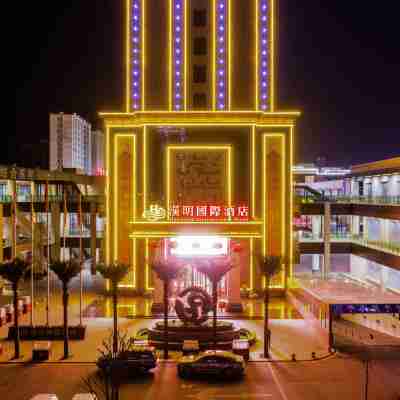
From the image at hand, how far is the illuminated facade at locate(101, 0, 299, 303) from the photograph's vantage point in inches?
1443

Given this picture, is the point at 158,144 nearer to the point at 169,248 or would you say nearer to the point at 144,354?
the point at 169,248

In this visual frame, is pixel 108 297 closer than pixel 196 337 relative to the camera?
No

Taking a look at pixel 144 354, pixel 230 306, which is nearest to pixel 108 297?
pixel 230 306

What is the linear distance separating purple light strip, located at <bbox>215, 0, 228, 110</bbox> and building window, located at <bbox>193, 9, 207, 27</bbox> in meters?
0.95

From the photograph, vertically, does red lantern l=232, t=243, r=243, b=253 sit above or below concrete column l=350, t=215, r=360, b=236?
below

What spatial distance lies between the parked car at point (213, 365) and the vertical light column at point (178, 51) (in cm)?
2227

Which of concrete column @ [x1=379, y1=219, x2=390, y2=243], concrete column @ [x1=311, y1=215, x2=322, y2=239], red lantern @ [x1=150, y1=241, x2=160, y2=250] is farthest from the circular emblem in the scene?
concrete column @ [x1=311, y1=215, x2=322, y2=239]

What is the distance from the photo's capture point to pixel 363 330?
2825 cm

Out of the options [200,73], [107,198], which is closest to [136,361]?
[107,198]

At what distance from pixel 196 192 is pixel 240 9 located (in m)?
14.9

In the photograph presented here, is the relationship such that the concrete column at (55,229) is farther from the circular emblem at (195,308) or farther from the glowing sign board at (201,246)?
the circular emblem at (195,308)

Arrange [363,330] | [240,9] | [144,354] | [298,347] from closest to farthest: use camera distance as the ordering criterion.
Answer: [144,354]
[298,347]
[363,330]
[240,9]

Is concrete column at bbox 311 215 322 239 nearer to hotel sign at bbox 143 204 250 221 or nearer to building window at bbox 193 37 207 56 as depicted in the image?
A: hotel sign at bbox 143 204 250 221

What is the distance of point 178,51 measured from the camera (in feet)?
127
